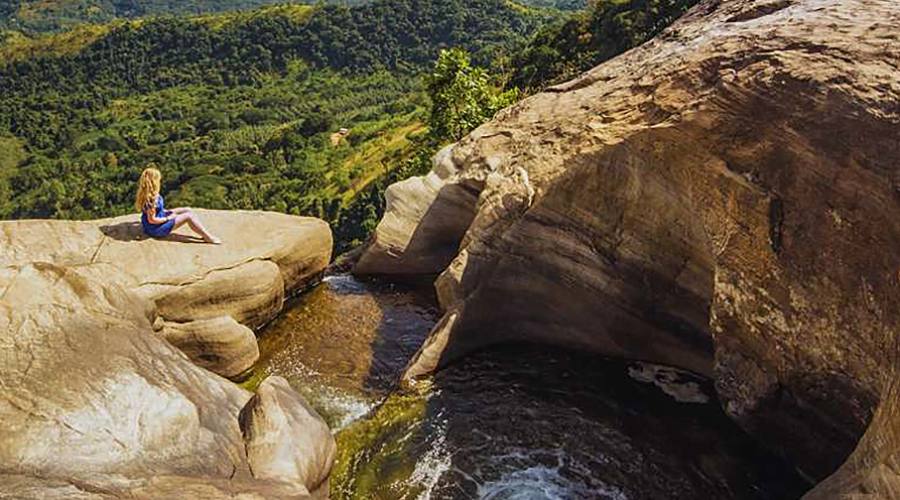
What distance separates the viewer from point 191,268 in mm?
20219

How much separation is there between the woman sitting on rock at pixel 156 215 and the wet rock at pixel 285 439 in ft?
22.2

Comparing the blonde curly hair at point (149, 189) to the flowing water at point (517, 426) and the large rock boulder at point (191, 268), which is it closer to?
the large rock boulder at point (191, 268)

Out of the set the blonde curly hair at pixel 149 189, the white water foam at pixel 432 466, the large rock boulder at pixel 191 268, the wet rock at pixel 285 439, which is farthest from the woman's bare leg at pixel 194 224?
the white water foam at pixel 432 466

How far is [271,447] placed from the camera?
1436cm

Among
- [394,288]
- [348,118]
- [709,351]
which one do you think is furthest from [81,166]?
[709,351]

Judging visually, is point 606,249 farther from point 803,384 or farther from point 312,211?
point 312,211

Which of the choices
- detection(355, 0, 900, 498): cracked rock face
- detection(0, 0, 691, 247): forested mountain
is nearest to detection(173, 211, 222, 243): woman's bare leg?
detection(355, 0, 900, 498): cracked rock face

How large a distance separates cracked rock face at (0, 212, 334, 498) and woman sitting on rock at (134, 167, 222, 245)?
490mm

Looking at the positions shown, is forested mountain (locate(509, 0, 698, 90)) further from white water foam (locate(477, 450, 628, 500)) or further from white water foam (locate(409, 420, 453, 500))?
white water foam (locate(477, 450, 628, 500))

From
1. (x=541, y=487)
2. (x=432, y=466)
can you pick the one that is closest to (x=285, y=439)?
(x=432, y=466)

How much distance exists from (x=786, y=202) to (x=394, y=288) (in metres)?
14.4

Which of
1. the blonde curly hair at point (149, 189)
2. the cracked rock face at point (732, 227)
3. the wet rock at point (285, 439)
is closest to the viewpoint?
the cracked rock face at point (732, 227)

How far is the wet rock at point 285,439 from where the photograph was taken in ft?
46.1

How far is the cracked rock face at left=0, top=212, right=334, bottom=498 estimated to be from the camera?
38.0ft
